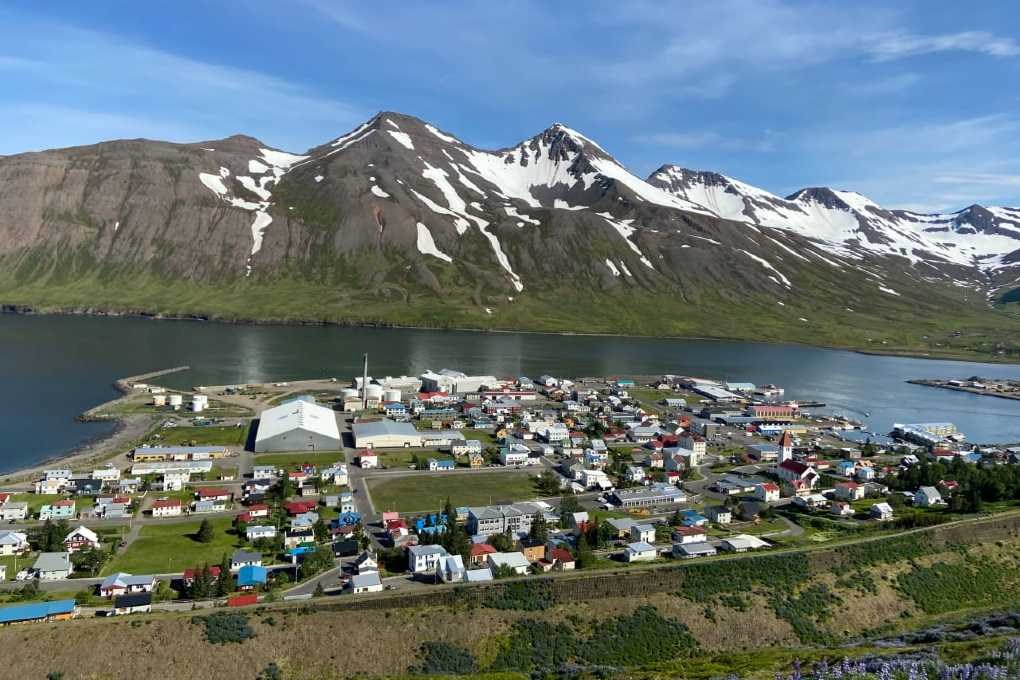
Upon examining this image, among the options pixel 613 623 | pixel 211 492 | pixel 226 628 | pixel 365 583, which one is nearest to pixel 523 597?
pixel 613 623

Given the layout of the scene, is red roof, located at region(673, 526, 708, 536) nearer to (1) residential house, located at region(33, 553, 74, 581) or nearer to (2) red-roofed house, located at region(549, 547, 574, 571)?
(2) red-roofed house, located at region(549, 547, 574, 571)

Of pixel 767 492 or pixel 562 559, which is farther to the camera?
pixel 767 492

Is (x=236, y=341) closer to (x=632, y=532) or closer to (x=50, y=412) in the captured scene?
(x=50, y=412)

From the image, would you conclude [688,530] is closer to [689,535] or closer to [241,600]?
[689,535]

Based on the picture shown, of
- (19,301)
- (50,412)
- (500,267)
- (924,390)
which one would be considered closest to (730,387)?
(924,390)

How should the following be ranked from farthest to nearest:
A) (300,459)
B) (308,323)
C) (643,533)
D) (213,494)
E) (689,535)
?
(308,323) < (300,459) < (213,494) < (689,535) < (643,533)

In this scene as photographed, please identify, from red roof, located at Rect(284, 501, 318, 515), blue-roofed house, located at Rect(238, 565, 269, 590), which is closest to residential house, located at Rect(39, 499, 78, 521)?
red roof, located at Rect(284, 501, 318, 515)
